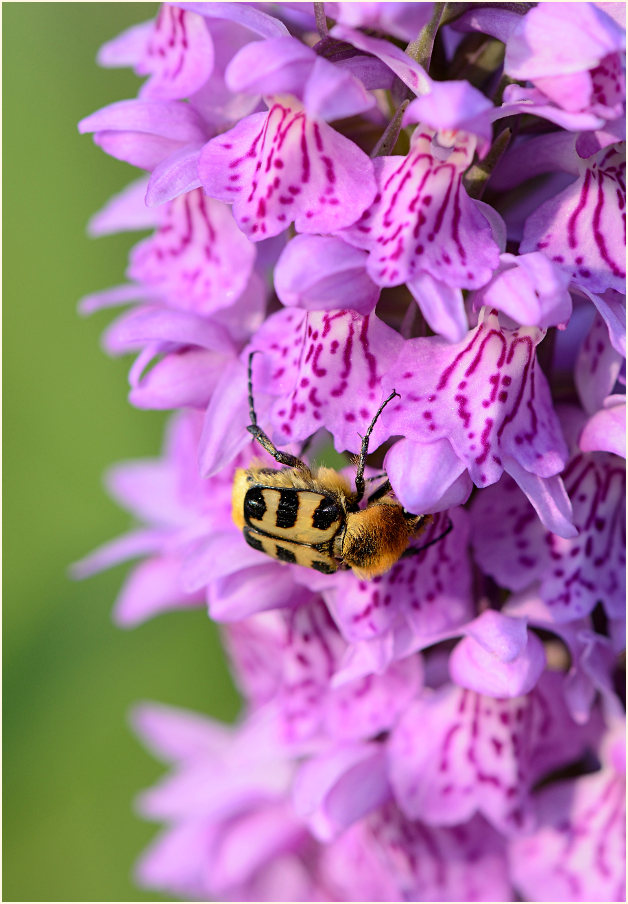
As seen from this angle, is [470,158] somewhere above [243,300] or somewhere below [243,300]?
above

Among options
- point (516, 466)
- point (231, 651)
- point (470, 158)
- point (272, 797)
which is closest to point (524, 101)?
point (470, 158)

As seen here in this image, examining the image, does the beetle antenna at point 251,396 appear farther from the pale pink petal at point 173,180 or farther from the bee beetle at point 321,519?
the pale pink petal at point 173,180

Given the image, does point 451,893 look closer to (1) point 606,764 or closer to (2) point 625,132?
(1) point 606,764

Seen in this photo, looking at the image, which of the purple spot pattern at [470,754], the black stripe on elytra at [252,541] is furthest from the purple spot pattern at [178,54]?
the purple spot pattern at [470,754]

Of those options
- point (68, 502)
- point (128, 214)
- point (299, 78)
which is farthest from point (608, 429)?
point (68, 502)

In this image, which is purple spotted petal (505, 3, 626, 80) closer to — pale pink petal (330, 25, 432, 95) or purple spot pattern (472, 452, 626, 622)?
pale pink petal (330, 25, 432, 95)

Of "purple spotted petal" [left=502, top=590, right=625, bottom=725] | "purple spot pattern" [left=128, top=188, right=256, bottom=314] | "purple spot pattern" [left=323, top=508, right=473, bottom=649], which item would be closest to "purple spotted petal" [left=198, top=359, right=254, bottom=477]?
"purple spot pattern" [left=128, top=188, right=256, bottom=314]
